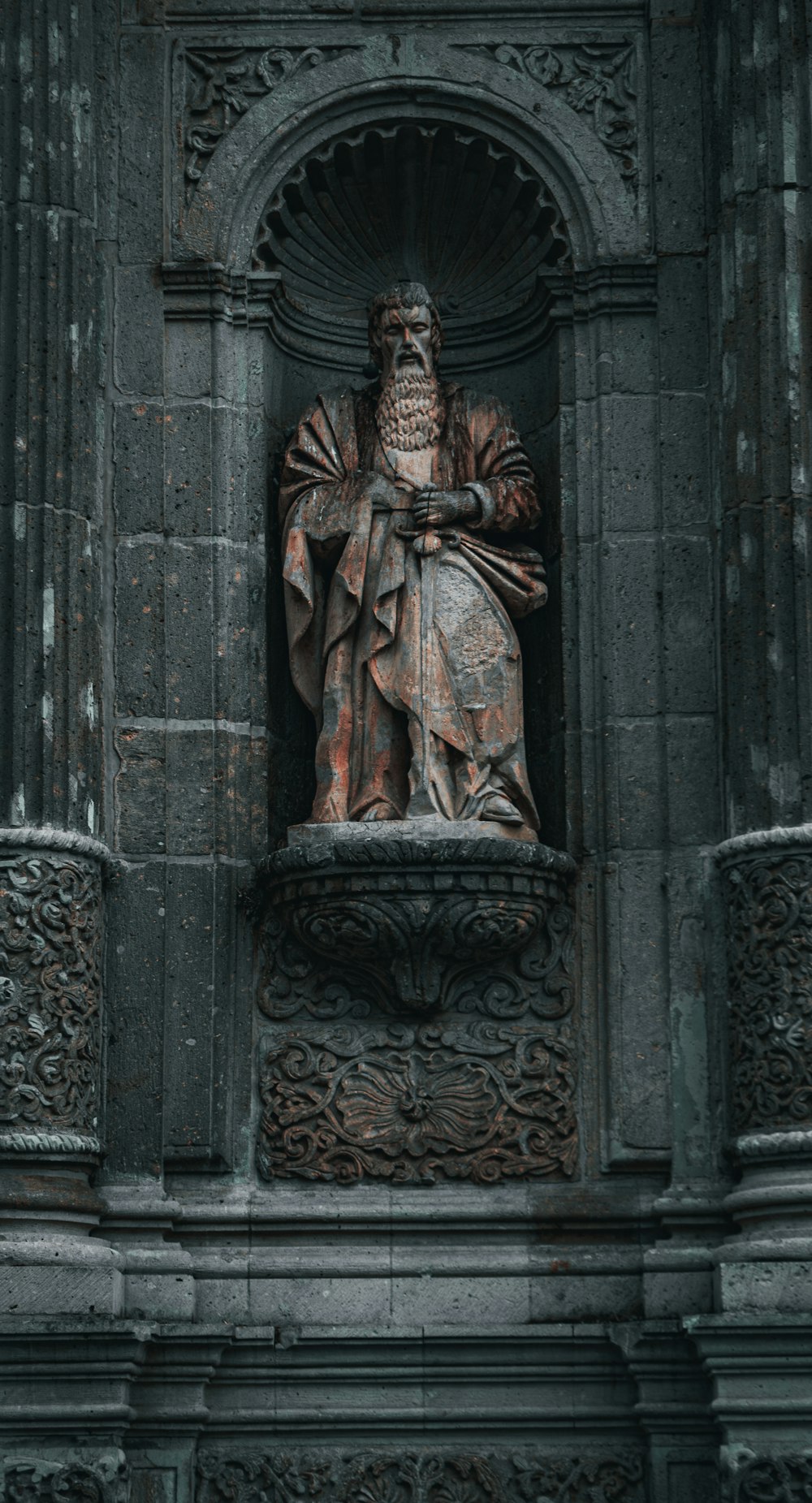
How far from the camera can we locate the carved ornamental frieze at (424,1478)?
36.3 feet

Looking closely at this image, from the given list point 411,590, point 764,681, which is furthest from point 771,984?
point 411,590

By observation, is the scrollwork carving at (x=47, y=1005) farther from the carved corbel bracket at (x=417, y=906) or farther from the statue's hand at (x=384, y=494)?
the statue's hand at (x=384, y=494)

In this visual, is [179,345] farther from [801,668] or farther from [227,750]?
[801,668]

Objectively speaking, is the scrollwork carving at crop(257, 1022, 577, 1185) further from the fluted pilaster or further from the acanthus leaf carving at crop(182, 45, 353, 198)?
the acanthus leaf carving at crop(182, 45, 353, 198)

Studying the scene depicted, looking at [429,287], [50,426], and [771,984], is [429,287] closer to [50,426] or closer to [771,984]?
[50,426]

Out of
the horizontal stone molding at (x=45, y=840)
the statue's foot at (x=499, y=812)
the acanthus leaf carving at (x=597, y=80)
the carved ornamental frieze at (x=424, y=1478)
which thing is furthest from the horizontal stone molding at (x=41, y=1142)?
the acanthus leaf carving at (x=597, y=80)

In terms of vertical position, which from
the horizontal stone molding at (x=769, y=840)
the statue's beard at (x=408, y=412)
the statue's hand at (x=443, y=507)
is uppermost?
the statue's beard at (x=408, y=412)

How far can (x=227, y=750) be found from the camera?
12.0 metres

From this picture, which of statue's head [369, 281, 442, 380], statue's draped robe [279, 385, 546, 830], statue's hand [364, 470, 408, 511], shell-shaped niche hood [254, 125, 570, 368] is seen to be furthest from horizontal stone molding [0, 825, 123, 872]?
shell-shaped niche hood [254, 125, 570, 368]

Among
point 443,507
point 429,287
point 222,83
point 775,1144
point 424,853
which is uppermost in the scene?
point 222,83

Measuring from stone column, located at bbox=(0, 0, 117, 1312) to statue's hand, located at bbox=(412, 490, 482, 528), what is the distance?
147 centimetres

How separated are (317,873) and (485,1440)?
250cm

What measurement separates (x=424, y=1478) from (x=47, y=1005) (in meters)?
2.53

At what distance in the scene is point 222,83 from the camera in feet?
41.2
